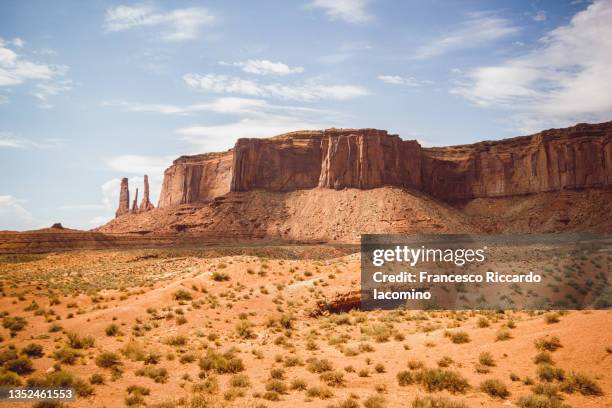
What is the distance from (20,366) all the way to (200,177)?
112 m

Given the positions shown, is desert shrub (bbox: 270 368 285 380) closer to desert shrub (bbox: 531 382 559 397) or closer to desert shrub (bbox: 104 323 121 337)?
desert shrub (bbox: 531 382 559 397)

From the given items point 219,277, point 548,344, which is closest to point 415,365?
point 548,344

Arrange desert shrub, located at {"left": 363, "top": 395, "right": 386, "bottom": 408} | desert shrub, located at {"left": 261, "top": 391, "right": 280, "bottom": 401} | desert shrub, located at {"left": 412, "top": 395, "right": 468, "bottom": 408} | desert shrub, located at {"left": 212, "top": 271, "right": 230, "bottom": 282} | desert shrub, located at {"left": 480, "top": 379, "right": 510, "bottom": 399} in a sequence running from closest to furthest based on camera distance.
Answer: desert shrub, located at {"left": 412, "top": 395, "right": 468, "bottom": 408} < desert shrub, located at {"left": 363, "top": 395, "right": 386, "bottom": 408} < desert shrub, located at {"left": 480, "top": 379, "right": 510, "bottom": 399} < desert shrub, located at {"left": 261, "top": 391, "right": 280, "bottom": 401} < desert shrub, located at {"left": 212, "top": 271, "right": 230, "bottom": 282}

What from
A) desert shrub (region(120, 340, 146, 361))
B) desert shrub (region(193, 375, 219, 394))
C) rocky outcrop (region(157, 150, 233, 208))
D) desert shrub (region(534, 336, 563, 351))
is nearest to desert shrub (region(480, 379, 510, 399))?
desert shrub (region(534, 336, 563, 351))

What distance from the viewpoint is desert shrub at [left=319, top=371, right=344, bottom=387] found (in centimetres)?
1112

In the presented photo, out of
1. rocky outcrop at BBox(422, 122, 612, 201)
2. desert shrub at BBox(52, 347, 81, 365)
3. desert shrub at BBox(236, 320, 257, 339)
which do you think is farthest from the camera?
rocky outcrop at BBox(422, 122, 612, 201)

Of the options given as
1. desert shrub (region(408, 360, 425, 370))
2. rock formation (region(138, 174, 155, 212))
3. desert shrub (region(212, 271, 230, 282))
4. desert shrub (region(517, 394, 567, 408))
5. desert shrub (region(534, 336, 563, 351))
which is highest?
rock formation (region(138, 174, 155, 212))

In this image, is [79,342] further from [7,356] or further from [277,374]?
[277,374]

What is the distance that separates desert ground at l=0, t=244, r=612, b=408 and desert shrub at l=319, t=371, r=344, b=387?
0.10ft

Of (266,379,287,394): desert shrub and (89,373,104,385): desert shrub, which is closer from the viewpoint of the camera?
(266,379,287,394): desert shrub

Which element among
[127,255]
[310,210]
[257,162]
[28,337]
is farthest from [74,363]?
[257,162]

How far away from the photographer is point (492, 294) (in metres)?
22.8

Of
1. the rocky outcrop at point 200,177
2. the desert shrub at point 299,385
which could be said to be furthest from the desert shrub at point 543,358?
the rocky outcrop at point 200,177

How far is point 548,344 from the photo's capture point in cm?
1159
